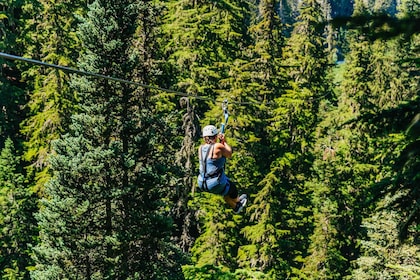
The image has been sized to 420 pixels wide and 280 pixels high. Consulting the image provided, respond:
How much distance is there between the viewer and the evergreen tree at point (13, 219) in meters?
23.2

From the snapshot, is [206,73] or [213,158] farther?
[206,73]

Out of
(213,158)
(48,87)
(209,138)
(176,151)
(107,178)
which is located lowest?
(107,178)

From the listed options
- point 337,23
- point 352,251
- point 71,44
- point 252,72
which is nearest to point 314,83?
point 252,72

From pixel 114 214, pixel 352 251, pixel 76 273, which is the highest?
pixel 114 214

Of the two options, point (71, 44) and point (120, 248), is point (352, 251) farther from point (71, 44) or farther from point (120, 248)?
point (71, 44)

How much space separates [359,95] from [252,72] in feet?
22.8

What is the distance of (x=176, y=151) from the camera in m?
21.1

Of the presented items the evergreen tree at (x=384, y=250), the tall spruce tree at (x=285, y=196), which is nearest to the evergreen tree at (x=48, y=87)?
the tall spruce tree at (x=285, y=196)

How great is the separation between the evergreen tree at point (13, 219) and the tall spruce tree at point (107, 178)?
8616 millimetres

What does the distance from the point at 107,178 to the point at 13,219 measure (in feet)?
35.7

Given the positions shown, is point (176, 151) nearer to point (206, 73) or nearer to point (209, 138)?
point (206, 73)

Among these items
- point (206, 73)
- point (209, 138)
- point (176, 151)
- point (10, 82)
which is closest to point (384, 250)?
point (176, 151)

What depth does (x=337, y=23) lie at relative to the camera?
2.91 m

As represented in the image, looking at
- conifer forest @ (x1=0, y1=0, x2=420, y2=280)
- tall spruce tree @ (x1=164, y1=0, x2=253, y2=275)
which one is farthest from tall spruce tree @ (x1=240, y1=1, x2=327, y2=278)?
tall spruce tree @ (x1=164, y1=0, x2=253, y2=275)
